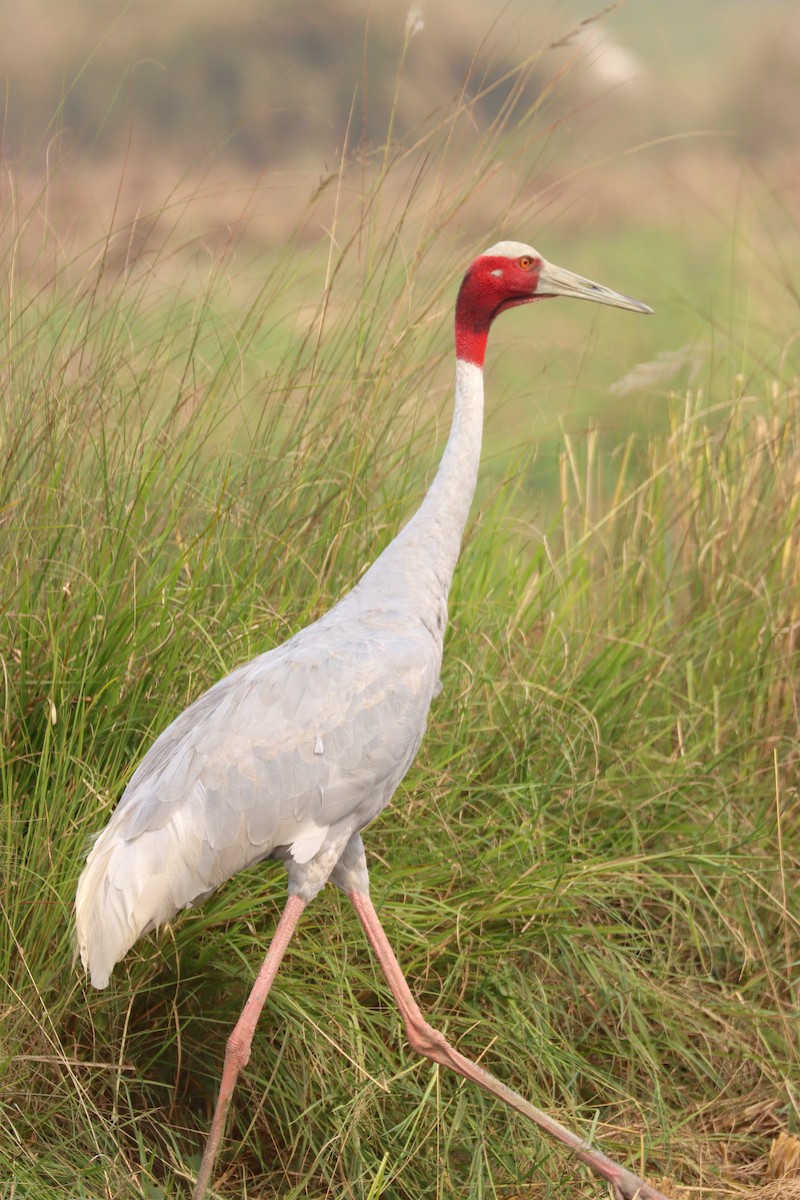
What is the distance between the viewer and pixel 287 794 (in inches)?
106

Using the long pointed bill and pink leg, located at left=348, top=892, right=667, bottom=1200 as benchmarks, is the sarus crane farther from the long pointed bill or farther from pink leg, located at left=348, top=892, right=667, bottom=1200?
the long pointed bill

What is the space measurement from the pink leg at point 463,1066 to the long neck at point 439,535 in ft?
1.91

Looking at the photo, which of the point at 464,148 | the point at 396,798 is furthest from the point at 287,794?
the point at 464,148

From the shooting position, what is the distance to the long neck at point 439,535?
2.85 meters

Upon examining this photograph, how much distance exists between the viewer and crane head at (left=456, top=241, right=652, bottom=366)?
3.03 metres

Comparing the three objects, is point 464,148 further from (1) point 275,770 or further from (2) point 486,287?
(1) point 275,770

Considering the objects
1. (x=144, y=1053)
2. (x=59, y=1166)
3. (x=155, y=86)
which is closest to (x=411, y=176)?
(x=144, y=1053)

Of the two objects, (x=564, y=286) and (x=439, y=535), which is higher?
(x=564, y=286)

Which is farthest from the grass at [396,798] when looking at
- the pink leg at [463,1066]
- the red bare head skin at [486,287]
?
the red bare head skin at [486,287]

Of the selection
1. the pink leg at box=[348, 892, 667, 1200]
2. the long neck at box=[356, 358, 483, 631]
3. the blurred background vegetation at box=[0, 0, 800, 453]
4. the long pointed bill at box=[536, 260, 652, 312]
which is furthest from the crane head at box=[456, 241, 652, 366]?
the pink leg at box=[348, 892, 667, 1200]

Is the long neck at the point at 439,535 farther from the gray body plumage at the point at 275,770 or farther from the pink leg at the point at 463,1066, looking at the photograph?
the pink leg at the point at 463,1066

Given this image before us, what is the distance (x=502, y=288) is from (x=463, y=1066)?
5.04 feet

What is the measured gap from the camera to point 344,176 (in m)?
3.31

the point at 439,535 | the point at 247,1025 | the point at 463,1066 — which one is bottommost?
the point at 463,1066
